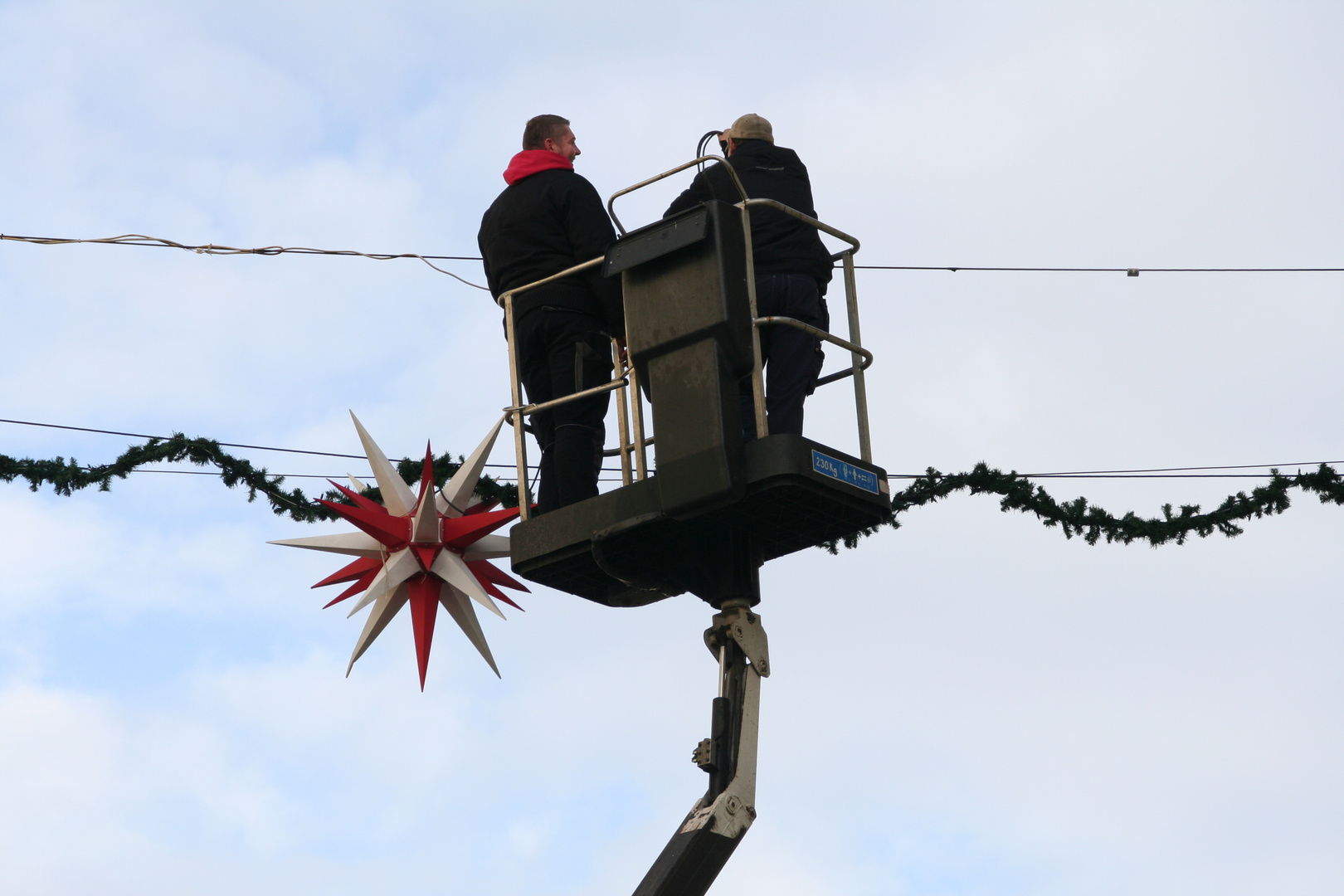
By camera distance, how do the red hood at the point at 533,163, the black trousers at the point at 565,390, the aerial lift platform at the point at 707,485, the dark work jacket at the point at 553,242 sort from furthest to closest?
the red hood at the point at 533,163 → the dark work jacket at the point at 553,242 → the black trousers at the point at 565,390 → the aerial lift platform at the point at 707,485

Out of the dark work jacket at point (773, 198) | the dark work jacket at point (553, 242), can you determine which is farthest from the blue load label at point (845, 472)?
the dark work jacket at point (553, 242)

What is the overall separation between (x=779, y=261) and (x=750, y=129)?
2.97ft

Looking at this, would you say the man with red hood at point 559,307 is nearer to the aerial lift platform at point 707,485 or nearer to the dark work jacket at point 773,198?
the aerial lift platform at point 707,485

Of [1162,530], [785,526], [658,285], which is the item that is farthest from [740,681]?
[1162,530]

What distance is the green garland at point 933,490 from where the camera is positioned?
450 inches

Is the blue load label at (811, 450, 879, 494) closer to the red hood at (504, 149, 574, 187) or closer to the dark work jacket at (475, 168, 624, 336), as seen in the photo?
the dark work jacket at (475, 168, 624, 336)

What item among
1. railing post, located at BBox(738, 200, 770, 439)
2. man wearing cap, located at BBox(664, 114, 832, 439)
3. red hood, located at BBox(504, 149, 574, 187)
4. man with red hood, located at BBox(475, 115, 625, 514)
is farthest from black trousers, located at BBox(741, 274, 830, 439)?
red hood, located at BBox(504, 149, 574, 187)

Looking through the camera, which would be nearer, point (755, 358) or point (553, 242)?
point (755, 358)

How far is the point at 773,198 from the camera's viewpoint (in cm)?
1026

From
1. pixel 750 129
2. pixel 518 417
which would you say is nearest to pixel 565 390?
pixel 518 417

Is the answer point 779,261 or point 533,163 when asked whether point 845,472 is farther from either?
point 533,163

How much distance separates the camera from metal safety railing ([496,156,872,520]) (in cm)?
948

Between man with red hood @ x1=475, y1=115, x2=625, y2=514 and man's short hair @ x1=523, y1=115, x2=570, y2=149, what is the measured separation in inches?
8.5

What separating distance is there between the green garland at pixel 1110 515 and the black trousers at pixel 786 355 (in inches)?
97.1
